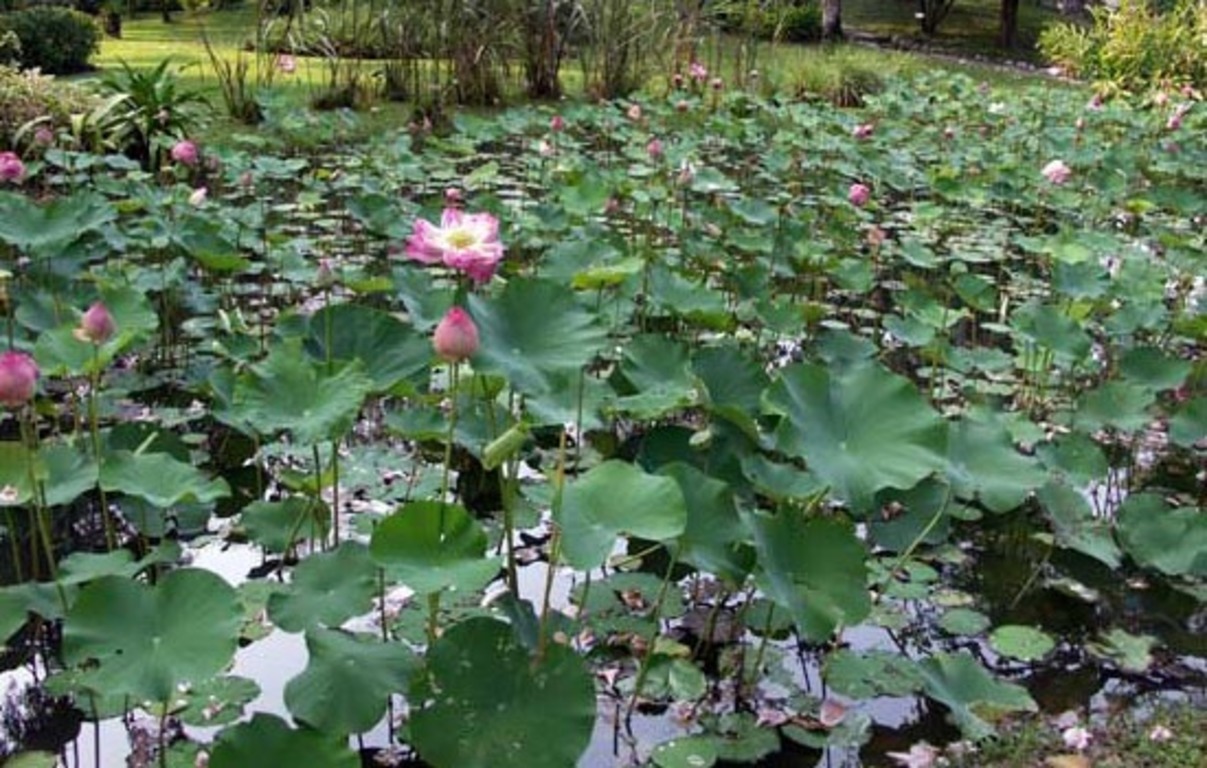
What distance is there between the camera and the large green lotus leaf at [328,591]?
5.17ft

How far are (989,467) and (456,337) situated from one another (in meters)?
0.95

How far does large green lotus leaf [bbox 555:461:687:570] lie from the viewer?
1.50 meters

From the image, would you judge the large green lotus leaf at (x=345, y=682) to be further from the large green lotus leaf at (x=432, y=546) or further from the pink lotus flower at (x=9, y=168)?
the pink lotus flower at (x=9, y=168)

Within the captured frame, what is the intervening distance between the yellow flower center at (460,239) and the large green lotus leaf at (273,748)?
2.34 feet

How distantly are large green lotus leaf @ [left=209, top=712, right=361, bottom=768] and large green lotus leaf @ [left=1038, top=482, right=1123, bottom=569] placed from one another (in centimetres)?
143

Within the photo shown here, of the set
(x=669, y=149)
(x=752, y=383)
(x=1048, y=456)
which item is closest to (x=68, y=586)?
(x=752, y=383)

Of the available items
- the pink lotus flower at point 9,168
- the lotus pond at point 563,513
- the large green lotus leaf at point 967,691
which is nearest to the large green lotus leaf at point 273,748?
the lotus pond at point 563,513

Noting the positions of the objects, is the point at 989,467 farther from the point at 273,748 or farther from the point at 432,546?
the point at 273,748

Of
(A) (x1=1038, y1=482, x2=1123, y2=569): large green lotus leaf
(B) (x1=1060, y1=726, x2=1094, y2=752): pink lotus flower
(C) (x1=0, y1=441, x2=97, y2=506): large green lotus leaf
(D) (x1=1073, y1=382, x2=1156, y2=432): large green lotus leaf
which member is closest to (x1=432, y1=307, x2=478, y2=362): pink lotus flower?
(C) (x1=0, y1=441, x2=97, y2=506): large green lotus leaf

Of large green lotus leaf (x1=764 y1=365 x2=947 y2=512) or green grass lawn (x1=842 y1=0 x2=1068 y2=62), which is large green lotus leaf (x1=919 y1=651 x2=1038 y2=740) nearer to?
large green lotus leaf (x1=764 y1=365 x2=947 y2=512)

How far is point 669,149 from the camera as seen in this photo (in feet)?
17.9

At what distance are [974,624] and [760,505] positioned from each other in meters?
0.52

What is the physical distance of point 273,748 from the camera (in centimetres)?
134

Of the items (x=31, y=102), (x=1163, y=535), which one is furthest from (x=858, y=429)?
(x=31, y=102)
